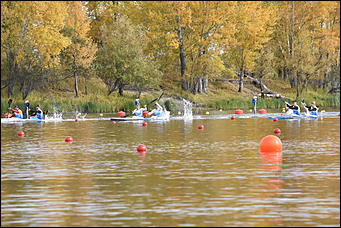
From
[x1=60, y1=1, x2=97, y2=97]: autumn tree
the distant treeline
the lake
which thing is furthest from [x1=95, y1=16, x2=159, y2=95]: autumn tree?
the lake

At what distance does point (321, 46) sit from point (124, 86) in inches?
885

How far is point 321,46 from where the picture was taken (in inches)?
2992

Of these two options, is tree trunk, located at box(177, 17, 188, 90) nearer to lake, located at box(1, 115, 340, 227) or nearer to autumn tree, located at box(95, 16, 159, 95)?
autumn tree, located at box(95, 16, 159, 95)

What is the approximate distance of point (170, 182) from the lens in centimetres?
1797

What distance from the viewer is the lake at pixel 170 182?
13547mm

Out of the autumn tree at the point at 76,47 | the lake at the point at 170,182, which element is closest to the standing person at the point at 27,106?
the autumn tree at the point at 76,47

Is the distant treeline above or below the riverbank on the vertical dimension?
above

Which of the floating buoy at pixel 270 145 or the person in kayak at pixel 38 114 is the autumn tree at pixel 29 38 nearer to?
the person in kayak at pixel 38 114

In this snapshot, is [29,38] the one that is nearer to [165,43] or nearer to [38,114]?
[38,114]

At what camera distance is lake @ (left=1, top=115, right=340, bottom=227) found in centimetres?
1355

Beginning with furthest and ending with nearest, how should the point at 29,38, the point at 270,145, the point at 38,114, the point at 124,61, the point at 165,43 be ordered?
the point at 165,43 → the point at 124,61 → the point at 29,38 → the point at 38,114 → the point at 270,145

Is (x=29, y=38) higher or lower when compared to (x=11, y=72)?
higher

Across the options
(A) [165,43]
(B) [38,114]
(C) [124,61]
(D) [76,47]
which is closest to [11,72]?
(D) [76,47]

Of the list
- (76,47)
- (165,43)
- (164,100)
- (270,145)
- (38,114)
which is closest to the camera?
(270,145)
